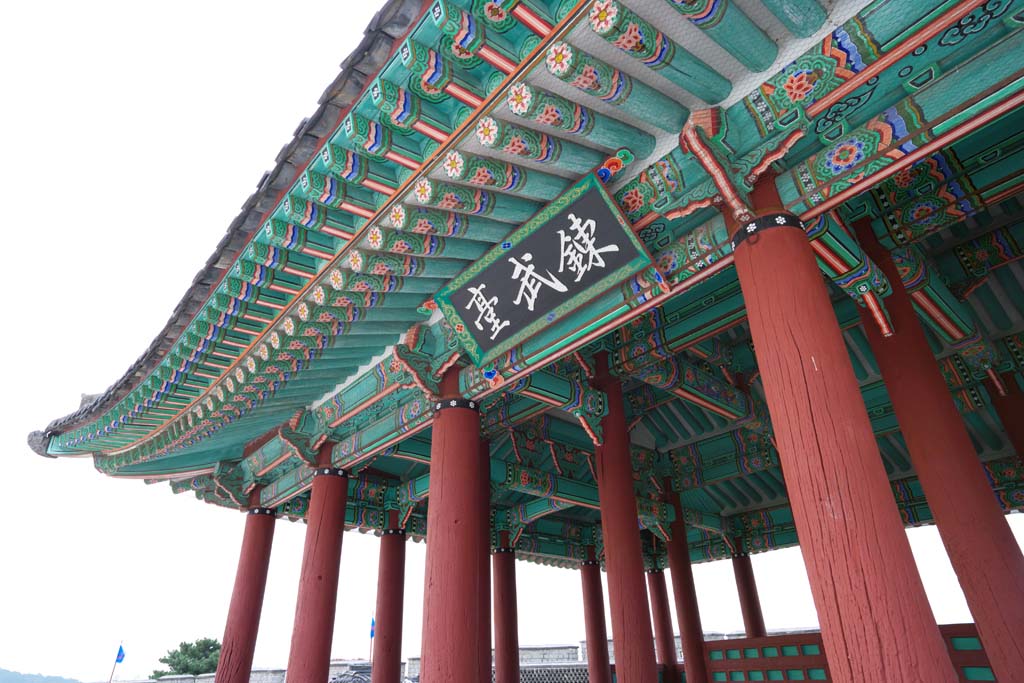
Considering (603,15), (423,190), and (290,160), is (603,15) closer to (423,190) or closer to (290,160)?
(423,190)

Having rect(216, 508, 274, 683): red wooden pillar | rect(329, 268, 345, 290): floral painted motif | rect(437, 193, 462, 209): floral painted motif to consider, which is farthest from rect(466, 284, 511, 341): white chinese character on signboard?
rect(216, 508, 274, 683): red wooden pillar

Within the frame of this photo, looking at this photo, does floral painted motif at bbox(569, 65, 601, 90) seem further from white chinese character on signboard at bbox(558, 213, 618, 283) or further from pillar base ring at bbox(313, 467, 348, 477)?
pillar base ring at bbox(313, 467, 348, 477)

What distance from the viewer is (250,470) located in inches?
416

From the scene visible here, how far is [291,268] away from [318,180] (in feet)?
4.20

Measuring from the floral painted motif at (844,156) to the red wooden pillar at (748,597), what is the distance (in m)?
13.8

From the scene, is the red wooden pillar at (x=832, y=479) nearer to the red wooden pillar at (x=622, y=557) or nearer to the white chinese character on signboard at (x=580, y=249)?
the white chinese character on signboard at (x=580, y=249)

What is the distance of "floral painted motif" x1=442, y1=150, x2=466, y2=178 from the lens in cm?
430

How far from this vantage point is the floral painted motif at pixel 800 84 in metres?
3.58

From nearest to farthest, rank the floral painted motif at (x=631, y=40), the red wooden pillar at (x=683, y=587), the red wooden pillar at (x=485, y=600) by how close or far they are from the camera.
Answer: the floral painted motif at (x=631, y=40) < the red wooden pillar at (x=485, y=600) < the red wooden pillar at (x=683, y=587)

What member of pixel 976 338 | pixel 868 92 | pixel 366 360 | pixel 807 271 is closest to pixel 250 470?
pixel 366 360

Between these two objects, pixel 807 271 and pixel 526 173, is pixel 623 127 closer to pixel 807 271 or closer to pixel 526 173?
pixel 526 173

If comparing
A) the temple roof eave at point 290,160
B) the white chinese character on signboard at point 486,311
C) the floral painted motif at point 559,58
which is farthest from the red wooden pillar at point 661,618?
the floral painted motif at point 559,58

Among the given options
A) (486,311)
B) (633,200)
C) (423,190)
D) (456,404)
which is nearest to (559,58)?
(633,200)

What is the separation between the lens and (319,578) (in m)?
7.59
